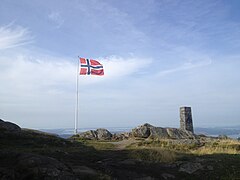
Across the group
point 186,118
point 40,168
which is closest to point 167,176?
point 40,168

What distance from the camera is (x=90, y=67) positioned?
1190 inches

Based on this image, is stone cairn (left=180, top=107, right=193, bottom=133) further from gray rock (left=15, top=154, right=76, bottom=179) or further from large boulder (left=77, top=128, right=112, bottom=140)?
gray rock (left=15, top=154, right=76, bottom=179)

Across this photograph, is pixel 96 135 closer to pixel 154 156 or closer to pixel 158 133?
pixel 158 133

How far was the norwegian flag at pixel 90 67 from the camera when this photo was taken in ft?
98.4

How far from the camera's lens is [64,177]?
732 cm

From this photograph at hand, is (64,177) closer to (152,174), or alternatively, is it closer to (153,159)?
(152,174)

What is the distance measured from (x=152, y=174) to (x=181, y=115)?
2277cm

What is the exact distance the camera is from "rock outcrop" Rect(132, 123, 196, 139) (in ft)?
91.0

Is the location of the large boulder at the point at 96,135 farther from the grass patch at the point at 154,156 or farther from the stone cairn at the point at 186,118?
the grass patch at the point at 154,156

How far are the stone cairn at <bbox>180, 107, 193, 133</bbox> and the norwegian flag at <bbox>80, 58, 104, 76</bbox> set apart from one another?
9.63 m

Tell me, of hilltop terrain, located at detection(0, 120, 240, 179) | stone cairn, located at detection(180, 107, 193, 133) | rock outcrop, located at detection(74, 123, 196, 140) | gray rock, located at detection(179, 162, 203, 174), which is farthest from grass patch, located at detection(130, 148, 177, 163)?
stone cairn, located at detection(180, 107, 193, 133)

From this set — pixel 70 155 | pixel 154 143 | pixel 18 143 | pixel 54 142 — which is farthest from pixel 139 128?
pixel 70 155

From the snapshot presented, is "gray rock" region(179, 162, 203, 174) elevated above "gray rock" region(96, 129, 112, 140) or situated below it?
below

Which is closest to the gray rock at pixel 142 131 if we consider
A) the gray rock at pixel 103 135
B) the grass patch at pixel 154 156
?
the gray rock at pixel 103 135
